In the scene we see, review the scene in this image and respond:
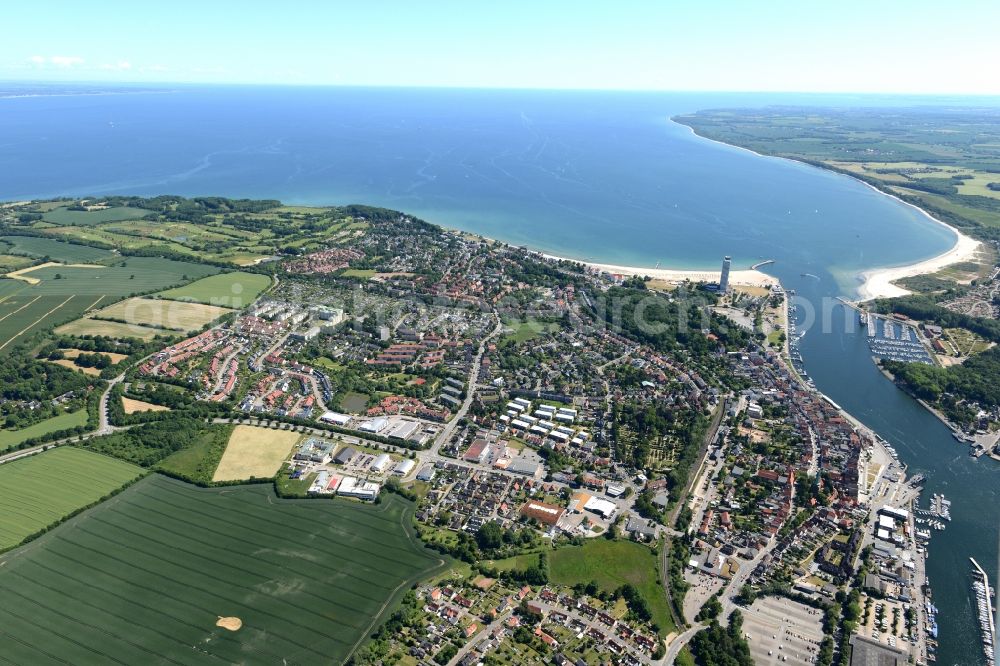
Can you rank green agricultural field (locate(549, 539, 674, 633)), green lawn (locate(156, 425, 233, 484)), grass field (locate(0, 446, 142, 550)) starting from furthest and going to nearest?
green lawn (locate(156, 425, 233, 484)), grass field (locate(0, 446, 142, 550)), green agricultural field (locate(549, 539, 674, 633))

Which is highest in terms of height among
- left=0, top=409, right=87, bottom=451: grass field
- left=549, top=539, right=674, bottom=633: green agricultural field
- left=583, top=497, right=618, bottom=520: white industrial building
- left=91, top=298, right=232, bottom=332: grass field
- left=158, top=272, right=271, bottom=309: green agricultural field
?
left=158, top=272, right=271, bottom=309: green agricultural field

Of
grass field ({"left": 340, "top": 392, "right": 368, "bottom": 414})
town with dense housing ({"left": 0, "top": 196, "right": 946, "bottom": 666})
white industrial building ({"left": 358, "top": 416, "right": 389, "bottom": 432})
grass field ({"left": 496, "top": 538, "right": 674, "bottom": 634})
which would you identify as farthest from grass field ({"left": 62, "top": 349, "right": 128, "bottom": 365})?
grass field ({"left": 496, "top": 538, "right": 674, "bottom": 634})

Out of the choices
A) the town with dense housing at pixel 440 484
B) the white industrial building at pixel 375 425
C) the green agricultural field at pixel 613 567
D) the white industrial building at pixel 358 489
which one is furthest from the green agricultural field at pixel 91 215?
the green agricultural field at pixel 613 567

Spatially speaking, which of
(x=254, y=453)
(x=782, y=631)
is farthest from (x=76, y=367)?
(x=782, y=631)

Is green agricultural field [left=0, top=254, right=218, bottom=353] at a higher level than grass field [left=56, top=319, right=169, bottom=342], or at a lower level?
higher

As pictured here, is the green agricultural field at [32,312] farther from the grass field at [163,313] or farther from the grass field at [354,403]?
the grass field at [354,403]

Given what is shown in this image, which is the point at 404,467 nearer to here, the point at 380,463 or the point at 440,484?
→ the point at 380,463

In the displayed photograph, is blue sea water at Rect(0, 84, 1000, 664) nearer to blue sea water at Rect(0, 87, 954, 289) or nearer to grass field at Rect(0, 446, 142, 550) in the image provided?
blue sea water at Rect(0, 87, 954, 289)

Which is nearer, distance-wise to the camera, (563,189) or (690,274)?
(690,274)
